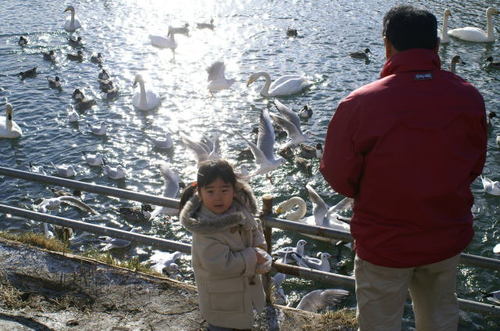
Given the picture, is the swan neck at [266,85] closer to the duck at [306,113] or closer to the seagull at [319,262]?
the duck at [306,113]

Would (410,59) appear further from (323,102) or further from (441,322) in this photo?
(323,102)

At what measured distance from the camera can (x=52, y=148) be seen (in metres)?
13.6

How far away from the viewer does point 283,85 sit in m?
15.6

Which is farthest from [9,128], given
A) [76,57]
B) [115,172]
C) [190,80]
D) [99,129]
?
[76,57]

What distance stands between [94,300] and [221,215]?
1.94 metres

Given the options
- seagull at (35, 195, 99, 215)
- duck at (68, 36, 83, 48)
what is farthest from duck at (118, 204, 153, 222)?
duck at (68, 36, 83, 48)

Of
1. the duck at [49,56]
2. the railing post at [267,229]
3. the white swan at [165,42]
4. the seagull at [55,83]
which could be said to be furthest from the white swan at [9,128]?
the railing post at [267,229]

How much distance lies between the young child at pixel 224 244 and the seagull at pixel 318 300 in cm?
366

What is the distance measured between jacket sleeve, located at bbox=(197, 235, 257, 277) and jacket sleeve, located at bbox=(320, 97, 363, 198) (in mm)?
739

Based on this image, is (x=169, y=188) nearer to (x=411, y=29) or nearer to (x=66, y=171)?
(x=66, y=171)

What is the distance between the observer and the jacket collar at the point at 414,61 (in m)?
3.37

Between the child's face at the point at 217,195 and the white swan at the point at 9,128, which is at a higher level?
the child's face at the point at 217,195

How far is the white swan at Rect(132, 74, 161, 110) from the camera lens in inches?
591

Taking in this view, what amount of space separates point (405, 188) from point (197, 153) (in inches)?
244
